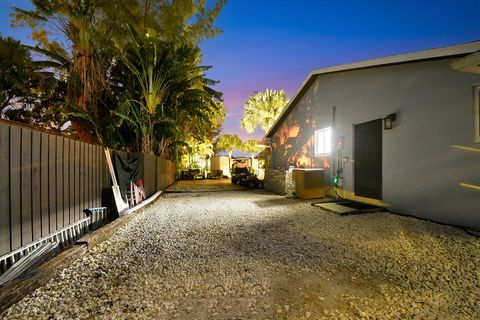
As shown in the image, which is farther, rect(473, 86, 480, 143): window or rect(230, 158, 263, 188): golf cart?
rect(230, 158, 263, 188): golf cart

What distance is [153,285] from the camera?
2852 millimetres

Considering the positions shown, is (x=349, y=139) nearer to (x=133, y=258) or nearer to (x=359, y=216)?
(x=359, y=216)

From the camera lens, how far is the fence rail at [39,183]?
3215mm

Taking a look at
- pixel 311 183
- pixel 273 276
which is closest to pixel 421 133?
pixel 311 183

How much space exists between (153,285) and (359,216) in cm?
547

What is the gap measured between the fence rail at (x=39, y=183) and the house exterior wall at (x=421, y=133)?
7.98 meters

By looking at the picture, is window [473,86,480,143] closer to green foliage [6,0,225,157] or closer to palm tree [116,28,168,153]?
green foliage [6,0,225,157]

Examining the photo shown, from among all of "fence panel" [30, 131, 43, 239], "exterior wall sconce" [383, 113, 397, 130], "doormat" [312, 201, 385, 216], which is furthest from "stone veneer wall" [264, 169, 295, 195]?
"fence panel" [30, 131, 43, 239]

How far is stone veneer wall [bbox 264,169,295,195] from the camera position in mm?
10430

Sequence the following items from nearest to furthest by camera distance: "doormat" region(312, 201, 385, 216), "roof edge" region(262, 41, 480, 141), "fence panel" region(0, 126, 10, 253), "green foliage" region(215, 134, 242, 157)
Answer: "fence panel" region(0, 126, 10, 253)
"roof edge" region(262, 41, 480, 141)
"doormat" region(312, 201, 385, 216)
"green foliage" region(215, 134, 242, 157)

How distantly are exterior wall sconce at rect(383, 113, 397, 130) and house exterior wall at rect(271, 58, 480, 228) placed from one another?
0.35 feet

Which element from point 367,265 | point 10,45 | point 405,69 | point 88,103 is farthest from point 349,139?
point 10,45

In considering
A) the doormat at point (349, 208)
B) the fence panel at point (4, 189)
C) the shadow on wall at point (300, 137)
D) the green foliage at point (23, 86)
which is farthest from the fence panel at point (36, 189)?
the green foliage at point (23, 86)

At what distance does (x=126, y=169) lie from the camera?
8016mm
